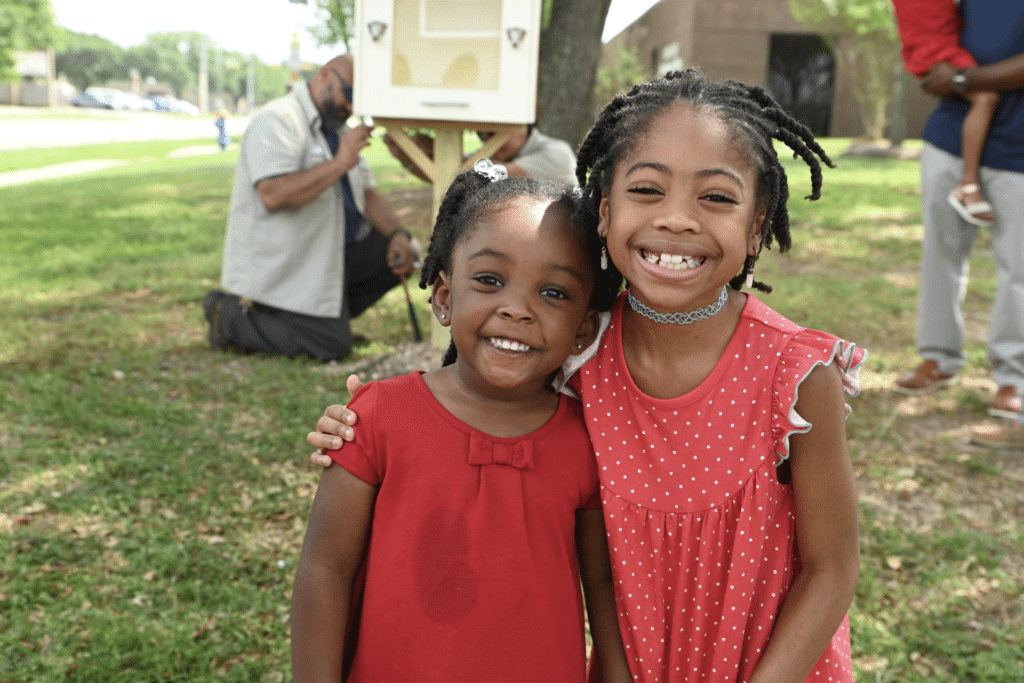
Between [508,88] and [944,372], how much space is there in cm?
256

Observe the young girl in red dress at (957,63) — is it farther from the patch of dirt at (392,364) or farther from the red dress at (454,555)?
the red dress at (454,555)

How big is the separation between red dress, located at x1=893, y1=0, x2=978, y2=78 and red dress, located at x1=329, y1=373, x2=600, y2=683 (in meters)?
3.13

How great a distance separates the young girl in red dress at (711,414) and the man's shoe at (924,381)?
9.51ft

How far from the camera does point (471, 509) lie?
1.51 metres

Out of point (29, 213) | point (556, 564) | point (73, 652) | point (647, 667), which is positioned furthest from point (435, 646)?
point (29, 213)

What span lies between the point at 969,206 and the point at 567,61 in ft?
10.8

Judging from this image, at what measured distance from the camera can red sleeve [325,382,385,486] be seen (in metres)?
1.51

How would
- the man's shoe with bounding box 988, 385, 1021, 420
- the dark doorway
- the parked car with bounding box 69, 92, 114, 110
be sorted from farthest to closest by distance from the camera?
1. the parked car with bounding box 69, 92, 114, 110
2. the dark doorway
3. the man's shoe with bounding box 988, 385, 1021, 420

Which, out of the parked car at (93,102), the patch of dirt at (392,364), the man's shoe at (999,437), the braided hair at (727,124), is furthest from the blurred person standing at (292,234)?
the parked car at (93,102)

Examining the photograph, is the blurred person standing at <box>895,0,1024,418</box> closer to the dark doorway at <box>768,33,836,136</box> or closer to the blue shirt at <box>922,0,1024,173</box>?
the blue shirt at <box>922,0,1024,173</box>

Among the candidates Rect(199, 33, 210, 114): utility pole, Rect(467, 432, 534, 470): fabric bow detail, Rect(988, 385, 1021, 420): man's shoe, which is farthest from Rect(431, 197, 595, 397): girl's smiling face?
Rect(199, 33, 210, 114): utility pole

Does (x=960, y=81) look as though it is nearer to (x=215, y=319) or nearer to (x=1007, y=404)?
(x=1007, y=404)

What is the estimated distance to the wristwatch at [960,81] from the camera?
3.62 metres

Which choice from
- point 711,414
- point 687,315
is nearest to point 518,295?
point 687,315
